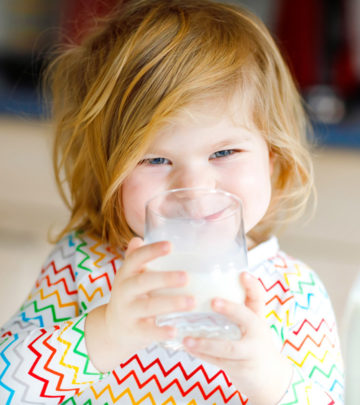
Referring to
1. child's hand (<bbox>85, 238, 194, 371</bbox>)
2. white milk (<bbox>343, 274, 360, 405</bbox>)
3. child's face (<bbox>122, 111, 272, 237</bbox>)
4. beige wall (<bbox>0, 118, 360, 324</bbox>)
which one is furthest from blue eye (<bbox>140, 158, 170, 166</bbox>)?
beige wall (<bbox>0, 118, 360, 324</bbox>)

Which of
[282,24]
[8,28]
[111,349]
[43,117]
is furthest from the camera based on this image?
[8,28]

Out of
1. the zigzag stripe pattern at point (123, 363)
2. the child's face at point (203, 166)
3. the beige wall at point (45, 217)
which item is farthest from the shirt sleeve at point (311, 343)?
the beige wall at point (45, 217)

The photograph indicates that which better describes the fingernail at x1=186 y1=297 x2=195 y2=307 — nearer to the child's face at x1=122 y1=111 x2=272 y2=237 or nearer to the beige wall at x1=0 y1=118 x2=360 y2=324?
the child's face at x1=122 y1=111 x2=272 y2=237

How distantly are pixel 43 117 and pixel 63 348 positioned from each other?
1313 mm

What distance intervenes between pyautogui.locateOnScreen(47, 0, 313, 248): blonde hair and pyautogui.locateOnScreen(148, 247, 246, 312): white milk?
0.80ft

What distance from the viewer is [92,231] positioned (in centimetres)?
106

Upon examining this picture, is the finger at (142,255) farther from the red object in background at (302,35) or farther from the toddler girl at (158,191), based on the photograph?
the red object in background at (302,35)

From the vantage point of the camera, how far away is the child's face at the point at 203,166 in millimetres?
875

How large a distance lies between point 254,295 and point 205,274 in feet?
0.30

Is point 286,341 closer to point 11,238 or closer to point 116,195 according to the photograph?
point 116,195

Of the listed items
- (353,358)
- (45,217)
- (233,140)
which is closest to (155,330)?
(233,140)

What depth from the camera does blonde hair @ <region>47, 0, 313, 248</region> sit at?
0.90m

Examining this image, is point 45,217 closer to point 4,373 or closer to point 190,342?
point 4,373

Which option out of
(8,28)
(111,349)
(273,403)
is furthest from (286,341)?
(8,28)
